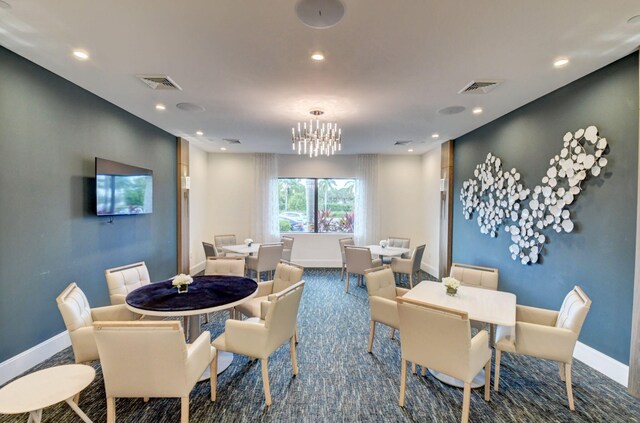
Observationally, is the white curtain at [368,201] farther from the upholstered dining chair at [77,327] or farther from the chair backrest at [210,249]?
the upholstered dining chair at [77,327]

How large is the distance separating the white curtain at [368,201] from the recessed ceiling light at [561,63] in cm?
474

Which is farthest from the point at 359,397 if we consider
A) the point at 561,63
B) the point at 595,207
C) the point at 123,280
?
the point at 561,63

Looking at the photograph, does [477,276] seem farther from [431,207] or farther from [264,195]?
[264,195]

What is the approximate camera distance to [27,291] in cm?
284

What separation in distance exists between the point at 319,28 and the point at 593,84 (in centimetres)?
291

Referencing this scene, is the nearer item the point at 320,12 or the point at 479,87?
the point at 320,12

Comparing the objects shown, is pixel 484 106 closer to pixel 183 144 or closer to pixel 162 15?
pixel 162 15

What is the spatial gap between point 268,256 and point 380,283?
8.75ft

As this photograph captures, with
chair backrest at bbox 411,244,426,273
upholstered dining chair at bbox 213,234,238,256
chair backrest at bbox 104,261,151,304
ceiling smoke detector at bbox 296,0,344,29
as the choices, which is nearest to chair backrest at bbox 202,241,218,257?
upholstered dining chair at bbox 213,234,238,256

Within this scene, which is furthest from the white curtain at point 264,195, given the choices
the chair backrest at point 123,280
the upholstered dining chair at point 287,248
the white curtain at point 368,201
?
the chair backrest at point 123,280

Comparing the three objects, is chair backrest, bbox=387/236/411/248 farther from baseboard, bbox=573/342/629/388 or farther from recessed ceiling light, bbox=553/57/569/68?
recessed ceiling light, bbox=553/57/569/68

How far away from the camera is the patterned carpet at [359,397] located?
2262mm

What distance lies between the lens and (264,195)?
746 cm

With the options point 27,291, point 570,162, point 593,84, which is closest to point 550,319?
point 570,162
